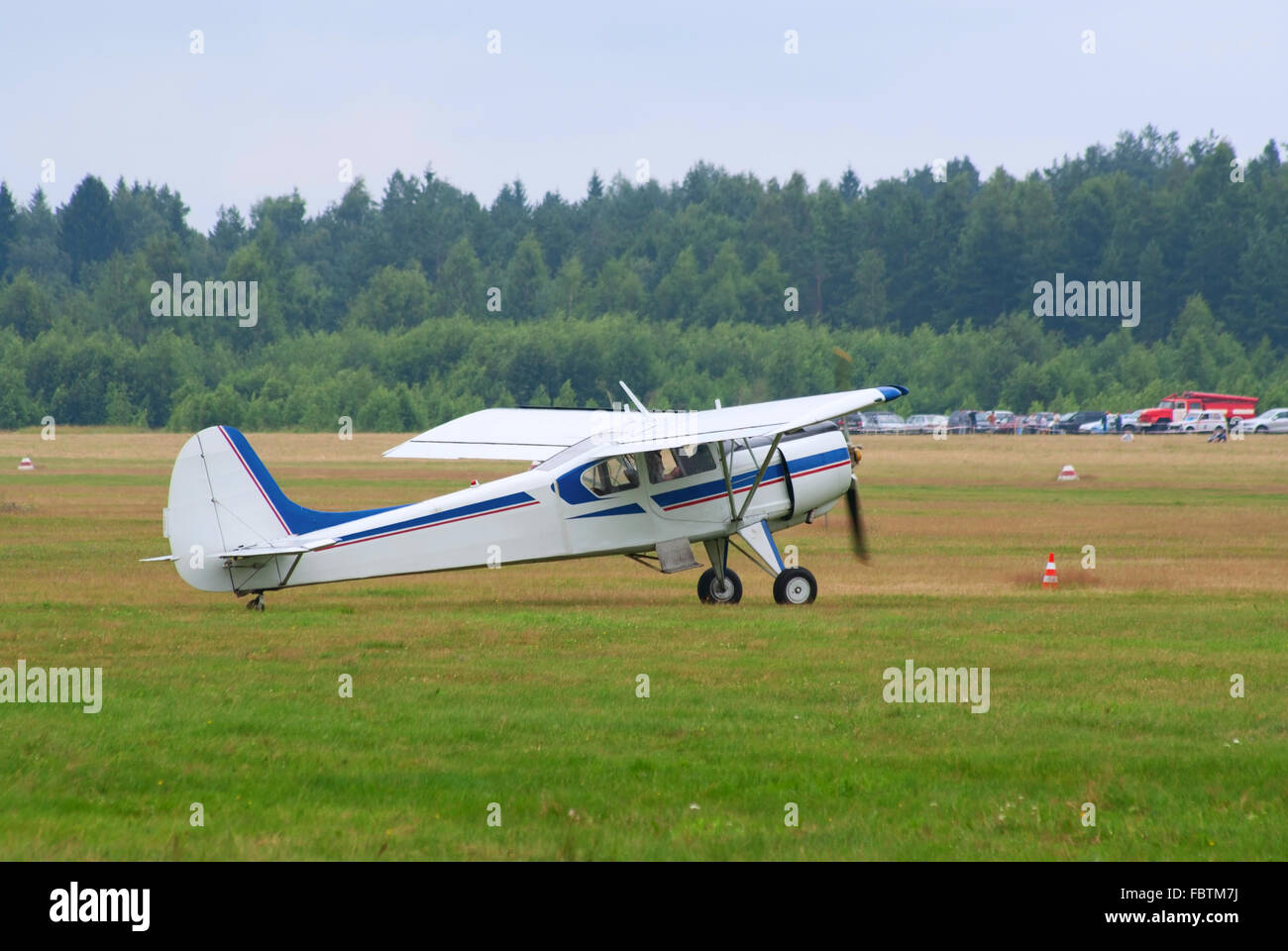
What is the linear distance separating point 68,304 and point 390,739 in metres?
122

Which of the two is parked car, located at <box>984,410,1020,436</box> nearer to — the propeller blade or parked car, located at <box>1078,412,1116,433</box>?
parked car, located at <box>1078,412,1116,433</box>

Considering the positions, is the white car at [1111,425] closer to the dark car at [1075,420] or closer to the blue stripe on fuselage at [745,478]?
the dark car at [1075,420]

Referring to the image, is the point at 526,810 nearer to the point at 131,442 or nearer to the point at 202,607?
the point at 202,607

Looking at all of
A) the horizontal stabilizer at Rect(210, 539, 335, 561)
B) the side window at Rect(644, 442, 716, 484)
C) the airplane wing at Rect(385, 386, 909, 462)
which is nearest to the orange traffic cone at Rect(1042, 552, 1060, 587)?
the airplane wing at Rect(385, 386, 909, 462)

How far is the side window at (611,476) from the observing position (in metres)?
17.3

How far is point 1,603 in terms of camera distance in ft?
56.4

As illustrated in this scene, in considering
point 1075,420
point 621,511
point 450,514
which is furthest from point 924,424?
point 450,514

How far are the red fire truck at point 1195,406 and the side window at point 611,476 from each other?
72.4m

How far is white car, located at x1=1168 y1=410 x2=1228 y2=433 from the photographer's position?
268ft

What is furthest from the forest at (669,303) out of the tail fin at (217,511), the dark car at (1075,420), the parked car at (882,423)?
the tail fin at (217,511)

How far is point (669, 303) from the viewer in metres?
122

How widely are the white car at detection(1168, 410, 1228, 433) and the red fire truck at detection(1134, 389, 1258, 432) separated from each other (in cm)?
164

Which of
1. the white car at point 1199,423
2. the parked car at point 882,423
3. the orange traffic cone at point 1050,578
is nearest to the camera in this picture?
the orange traffic cone at point 1050,578

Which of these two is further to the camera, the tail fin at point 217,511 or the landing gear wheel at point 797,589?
the landing gear wheel at point 797,589
